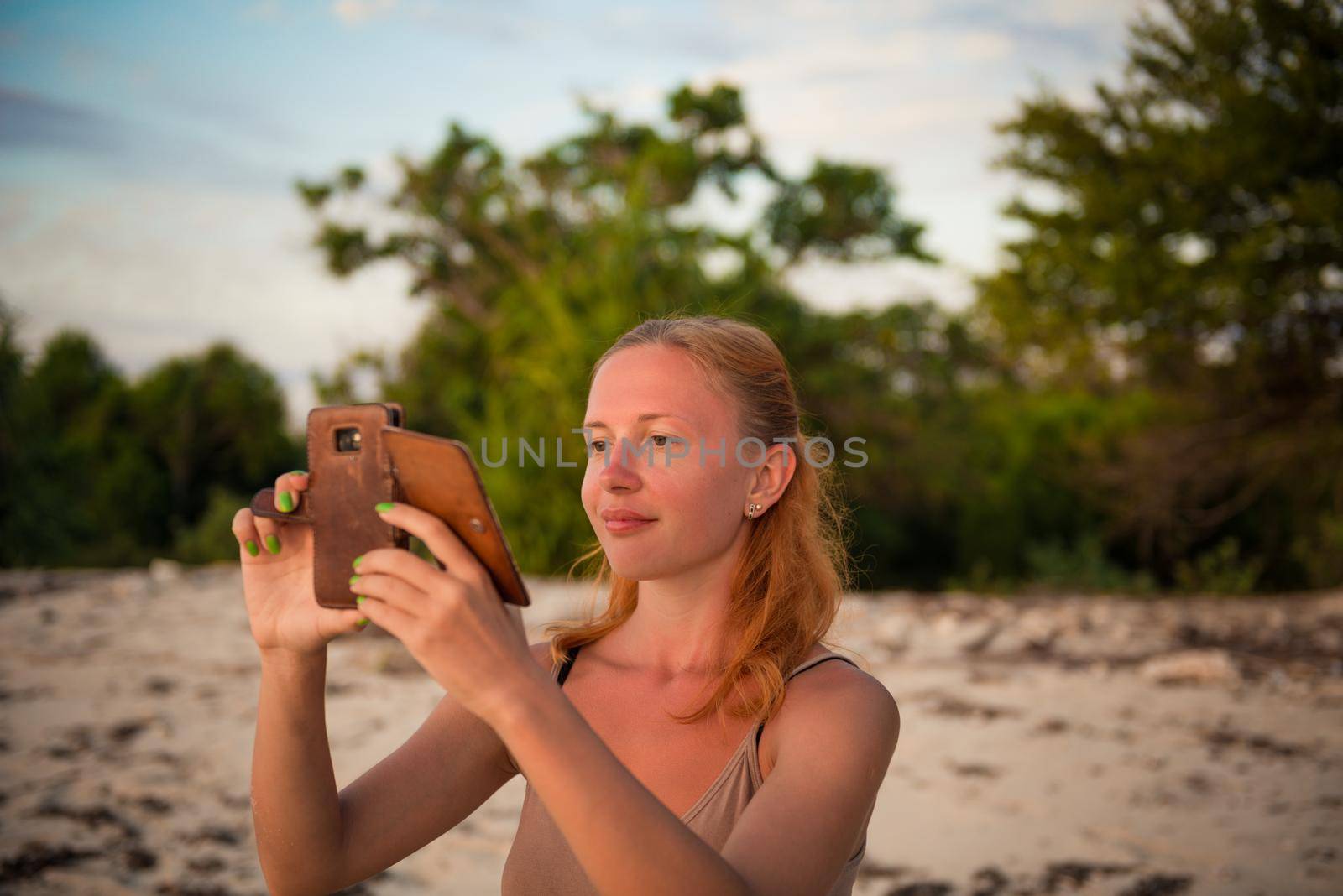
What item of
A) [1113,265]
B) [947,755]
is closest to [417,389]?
[1113,265]

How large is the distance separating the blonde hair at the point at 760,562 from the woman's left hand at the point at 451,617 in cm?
63

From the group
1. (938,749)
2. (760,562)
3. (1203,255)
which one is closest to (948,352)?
(1203,255)

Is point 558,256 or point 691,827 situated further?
point 558,256

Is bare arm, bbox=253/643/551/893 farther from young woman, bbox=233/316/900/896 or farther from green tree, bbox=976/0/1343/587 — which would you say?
green tree, bbox=976/0/1343/587

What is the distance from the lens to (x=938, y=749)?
4926 millimetres

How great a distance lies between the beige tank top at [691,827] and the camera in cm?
160

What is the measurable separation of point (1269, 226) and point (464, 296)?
13.2 m

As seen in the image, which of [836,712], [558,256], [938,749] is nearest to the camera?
[836,712]

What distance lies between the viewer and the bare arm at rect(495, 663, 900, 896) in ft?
3.77

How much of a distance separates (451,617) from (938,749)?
4.34 meters

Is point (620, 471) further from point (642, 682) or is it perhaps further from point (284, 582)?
point (284, 582)

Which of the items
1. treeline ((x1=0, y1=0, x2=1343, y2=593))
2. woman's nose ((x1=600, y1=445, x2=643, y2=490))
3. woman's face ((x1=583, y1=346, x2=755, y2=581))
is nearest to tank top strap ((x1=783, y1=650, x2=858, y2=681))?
woman's face ((x1=583, y1=346, x2=755, y2=581))

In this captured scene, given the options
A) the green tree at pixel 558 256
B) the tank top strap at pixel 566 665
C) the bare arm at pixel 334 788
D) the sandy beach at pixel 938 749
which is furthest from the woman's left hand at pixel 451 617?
the green tree at pixel 558 256

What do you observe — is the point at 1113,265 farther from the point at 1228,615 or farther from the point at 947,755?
the point at 947,755
